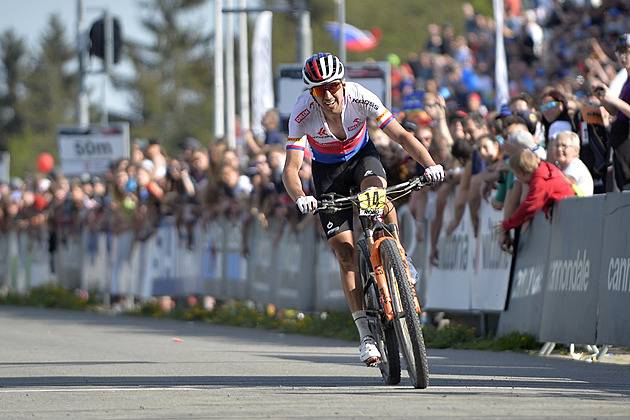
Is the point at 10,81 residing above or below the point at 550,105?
above

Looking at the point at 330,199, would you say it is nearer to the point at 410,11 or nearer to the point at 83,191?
the point at 83,191

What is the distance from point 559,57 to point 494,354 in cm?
1154

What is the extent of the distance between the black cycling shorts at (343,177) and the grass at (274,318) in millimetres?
3452

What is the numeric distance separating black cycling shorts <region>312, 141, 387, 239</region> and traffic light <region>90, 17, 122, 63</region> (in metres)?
18.3

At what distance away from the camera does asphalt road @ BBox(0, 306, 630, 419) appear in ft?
23.9

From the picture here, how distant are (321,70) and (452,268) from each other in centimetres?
584

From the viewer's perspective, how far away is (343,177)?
925 centimetres

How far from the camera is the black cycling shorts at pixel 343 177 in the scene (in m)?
9.12

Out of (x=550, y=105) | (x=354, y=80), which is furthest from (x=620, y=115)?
(x=354, y=80)

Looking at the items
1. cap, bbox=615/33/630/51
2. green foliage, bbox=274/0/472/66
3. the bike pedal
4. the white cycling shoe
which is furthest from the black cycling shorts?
green foliage, bbox=274/0/472/66

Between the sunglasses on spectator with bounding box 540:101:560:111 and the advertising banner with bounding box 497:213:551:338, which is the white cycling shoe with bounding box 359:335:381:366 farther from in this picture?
the sunglasses on spectator with bounding box 540:101:560:111

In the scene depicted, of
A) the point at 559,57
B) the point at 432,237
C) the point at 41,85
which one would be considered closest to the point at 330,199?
the point at 432,237

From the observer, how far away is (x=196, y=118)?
304 ft

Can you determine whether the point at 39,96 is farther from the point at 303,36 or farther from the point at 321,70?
the point at 321,70
